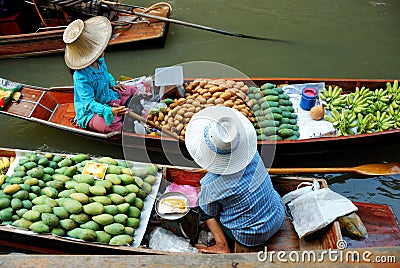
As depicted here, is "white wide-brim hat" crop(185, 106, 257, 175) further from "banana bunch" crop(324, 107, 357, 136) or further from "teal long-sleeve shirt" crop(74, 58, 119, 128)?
"banana bunch" crop(324, 107, 357, 136)

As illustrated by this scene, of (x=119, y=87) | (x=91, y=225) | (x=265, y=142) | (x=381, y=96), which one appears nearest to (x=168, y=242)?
(x=91, y=225)

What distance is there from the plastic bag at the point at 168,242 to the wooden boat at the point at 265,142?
644mm

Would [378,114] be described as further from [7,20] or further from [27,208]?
[7,20]

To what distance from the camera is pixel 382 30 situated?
6098 mm

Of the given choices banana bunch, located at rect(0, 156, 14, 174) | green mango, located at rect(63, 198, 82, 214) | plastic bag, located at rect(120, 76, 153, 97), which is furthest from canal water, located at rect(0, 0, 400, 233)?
green mango, located at rect(63, 198, 82, 214)

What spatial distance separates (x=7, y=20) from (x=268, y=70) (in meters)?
4.04

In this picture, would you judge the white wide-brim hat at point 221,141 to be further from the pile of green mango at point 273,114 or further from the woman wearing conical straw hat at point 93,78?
the woman wearing conical straw hat at point 93,78

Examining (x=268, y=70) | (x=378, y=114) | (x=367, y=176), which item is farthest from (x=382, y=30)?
(x=367, y=176)

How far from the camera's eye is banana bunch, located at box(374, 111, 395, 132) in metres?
3.85

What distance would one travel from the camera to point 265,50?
5.85 meters

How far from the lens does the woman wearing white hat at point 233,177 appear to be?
2.16 meters

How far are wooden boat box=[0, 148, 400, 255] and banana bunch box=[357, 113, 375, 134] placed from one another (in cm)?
95

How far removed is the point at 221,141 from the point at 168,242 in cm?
121

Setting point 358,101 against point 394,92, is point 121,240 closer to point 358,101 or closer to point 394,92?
point 358,101
